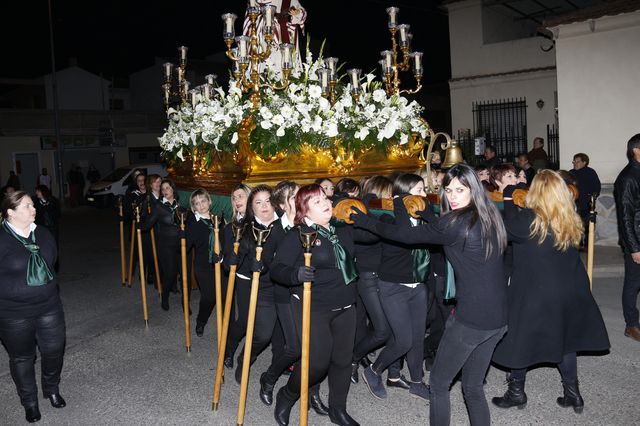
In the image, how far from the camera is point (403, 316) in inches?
210

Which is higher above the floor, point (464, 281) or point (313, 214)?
point (313, 214)

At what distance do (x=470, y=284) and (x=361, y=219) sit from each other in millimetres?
903

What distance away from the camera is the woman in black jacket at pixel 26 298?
16.6 ft

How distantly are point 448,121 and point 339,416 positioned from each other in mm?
31647

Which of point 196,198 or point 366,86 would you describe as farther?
point 366,86

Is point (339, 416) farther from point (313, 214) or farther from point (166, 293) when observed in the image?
point (166, 293)

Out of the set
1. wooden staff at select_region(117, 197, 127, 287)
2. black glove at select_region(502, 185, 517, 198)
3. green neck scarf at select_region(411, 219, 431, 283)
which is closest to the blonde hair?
black glove at select_region(502, 185, 517, 198)

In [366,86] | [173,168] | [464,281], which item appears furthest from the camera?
[173,168]

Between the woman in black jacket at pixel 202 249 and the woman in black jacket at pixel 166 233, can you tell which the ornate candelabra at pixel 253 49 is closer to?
the woman in black jacket at pixel 202 249

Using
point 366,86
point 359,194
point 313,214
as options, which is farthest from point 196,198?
point 313,214

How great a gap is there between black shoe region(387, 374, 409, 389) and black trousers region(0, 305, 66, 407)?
9.53ft

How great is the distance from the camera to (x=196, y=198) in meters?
7.50

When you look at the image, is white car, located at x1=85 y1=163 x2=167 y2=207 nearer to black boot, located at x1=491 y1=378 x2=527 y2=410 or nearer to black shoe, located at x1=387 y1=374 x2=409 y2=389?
black shoe, located at x1=387 y1=374 x2=409 y2=389

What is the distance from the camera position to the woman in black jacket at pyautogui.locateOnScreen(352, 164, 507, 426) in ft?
13.1
